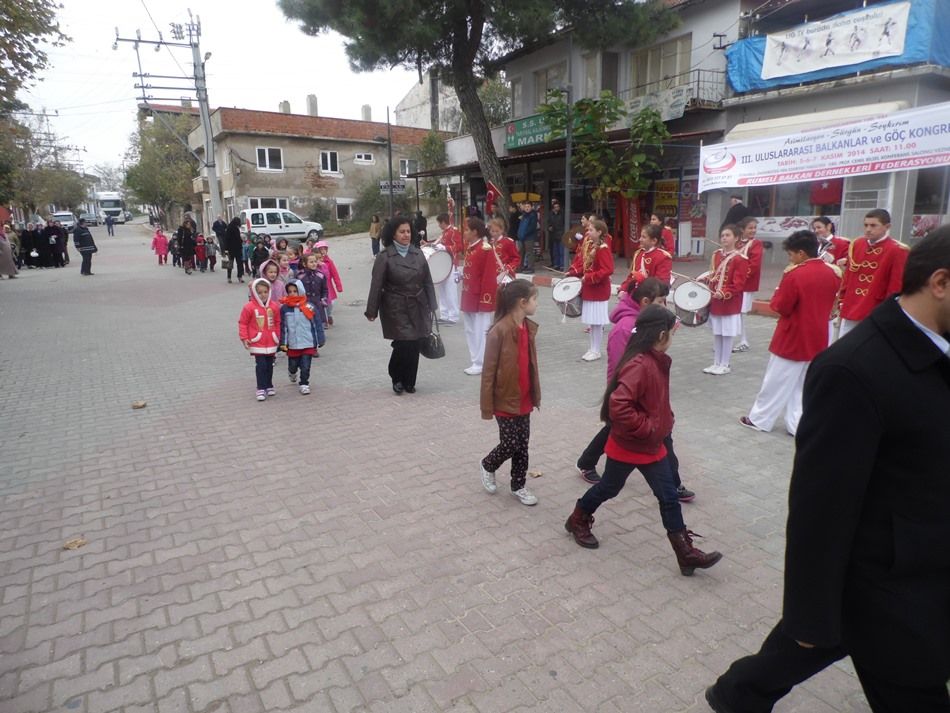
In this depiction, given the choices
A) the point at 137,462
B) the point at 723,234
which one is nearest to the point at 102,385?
the point at 137,462

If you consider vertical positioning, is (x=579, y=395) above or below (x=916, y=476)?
below

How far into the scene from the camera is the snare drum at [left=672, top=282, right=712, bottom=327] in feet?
22.7

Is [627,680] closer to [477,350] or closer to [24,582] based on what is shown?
[24,582]

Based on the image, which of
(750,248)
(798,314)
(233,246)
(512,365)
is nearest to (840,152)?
(750,248)

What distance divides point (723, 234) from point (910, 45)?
30.5 feet

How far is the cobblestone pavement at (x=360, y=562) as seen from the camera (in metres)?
2.75

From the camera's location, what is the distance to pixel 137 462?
5.35m

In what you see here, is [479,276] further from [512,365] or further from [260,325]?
[512,365]

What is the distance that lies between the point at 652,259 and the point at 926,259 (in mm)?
5831

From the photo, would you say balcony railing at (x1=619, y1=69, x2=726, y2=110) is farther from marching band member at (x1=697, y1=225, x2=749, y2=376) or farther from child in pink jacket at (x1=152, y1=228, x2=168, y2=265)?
child in pink jacket at (x1=152, y1=228, x2=168, y2=265)

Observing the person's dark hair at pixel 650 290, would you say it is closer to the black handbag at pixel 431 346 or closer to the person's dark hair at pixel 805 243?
the person's dark hair at pixel 805 243

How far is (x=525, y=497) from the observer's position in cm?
437

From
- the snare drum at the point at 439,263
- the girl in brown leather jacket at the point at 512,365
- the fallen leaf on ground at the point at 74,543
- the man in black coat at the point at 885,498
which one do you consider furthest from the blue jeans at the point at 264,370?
the man in black coat at the point at 885,498

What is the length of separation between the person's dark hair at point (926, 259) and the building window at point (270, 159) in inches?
1570
